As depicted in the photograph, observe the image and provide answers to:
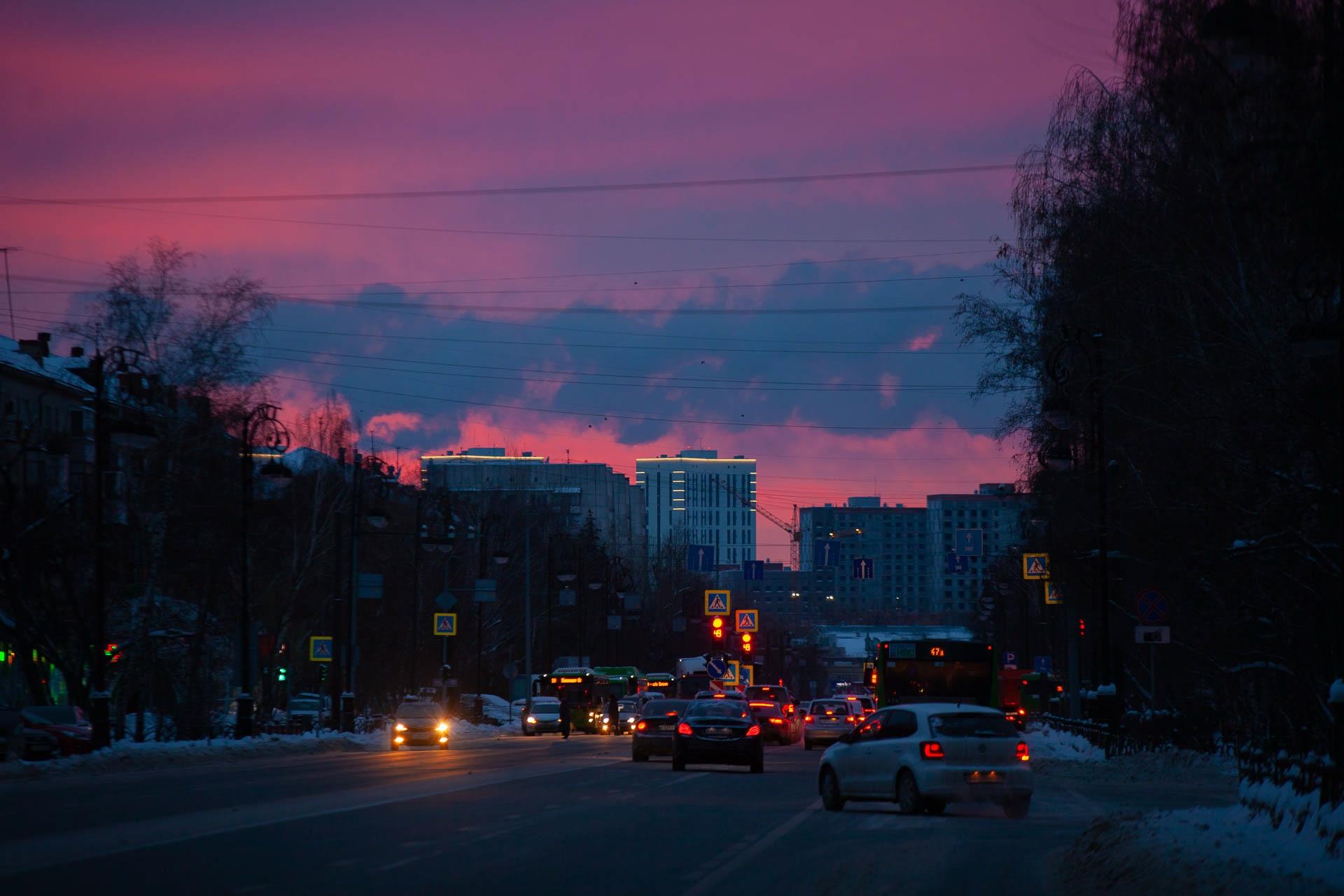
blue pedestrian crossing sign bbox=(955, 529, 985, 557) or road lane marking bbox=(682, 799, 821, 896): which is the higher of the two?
blue pedestrian crossing sign bbox=(955, 529, 985, 557)

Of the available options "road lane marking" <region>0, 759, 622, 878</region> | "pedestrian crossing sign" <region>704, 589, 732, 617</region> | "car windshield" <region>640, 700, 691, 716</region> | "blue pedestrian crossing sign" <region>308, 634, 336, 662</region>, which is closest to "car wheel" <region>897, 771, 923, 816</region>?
"road lane marking" <region>0, 759, 622, 878</region>

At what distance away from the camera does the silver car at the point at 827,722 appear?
52.3 metres

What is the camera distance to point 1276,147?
1236cm

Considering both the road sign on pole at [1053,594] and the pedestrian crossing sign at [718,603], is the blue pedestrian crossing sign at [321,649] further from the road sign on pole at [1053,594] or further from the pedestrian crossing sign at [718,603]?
the pedestrian crossing sign at [718,603]

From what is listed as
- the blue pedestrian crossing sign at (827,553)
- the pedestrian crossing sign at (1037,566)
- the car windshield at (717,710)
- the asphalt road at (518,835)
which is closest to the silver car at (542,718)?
the blue pedestrian crossing sign at (827,553)

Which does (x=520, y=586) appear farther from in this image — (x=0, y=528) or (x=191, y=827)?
(x=191, y=827)

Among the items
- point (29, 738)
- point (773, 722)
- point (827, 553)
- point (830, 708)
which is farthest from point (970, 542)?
Result: point (29, 738)

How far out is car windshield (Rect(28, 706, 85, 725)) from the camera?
148ft

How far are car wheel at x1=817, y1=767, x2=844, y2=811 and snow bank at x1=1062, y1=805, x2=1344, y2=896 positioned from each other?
319 inches

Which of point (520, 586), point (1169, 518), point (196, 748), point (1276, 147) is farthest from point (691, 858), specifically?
point (520, 586)

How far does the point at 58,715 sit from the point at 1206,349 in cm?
3084

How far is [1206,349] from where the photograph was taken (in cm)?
3703

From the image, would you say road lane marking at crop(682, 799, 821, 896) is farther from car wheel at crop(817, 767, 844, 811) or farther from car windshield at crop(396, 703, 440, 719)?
car windshield at crop(396, 703, 440, 719)

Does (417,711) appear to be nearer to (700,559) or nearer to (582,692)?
(582,692)
